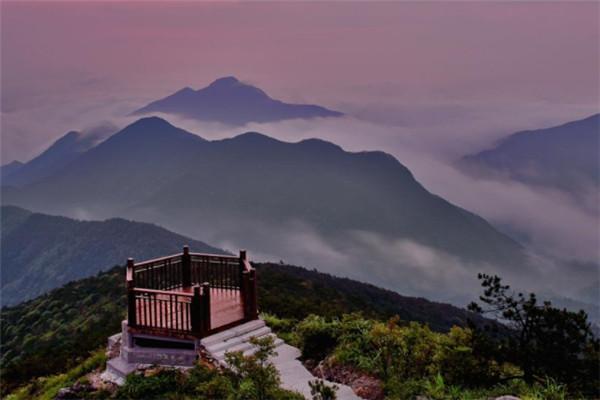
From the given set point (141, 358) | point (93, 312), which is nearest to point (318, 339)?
point (141, 358)

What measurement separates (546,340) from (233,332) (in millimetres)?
5547

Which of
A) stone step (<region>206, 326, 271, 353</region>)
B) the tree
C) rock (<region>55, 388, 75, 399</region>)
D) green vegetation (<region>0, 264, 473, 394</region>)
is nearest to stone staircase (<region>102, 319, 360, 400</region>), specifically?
stone step (<region>206, 326, 271, 353</region>)

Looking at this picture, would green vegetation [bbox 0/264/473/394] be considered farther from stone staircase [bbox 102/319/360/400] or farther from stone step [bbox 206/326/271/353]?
stone staircase [bbox 102/319/360/400]

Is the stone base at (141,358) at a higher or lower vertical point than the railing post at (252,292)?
lower

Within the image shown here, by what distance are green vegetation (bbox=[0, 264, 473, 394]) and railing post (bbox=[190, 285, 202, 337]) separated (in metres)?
3.90

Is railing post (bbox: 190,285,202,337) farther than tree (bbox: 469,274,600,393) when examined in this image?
Yes

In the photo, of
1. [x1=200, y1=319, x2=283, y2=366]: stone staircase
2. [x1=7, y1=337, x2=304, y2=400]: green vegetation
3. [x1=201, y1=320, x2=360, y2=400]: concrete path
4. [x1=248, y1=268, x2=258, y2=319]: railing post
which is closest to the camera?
[x1=7, y1=337, x2=304, y2=400]: green vegetation

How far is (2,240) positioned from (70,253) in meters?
32.0

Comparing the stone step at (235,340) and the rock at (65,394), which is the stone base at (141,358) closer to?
the stone step at (235,340)

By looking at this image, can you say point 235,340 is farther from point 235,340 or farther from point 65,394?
point 65,394

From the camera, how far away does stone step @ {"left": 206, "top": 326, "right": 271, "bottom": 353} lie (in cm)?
999

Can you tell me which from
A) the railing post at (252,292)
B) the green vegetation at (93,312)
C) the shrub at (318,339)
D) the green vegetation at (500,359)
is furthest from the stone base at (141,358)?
the green vegetation at (93,312)

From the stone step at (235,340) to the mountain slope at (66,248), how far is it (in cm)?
8634

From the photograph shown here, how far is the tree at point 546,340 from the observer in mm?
7859
